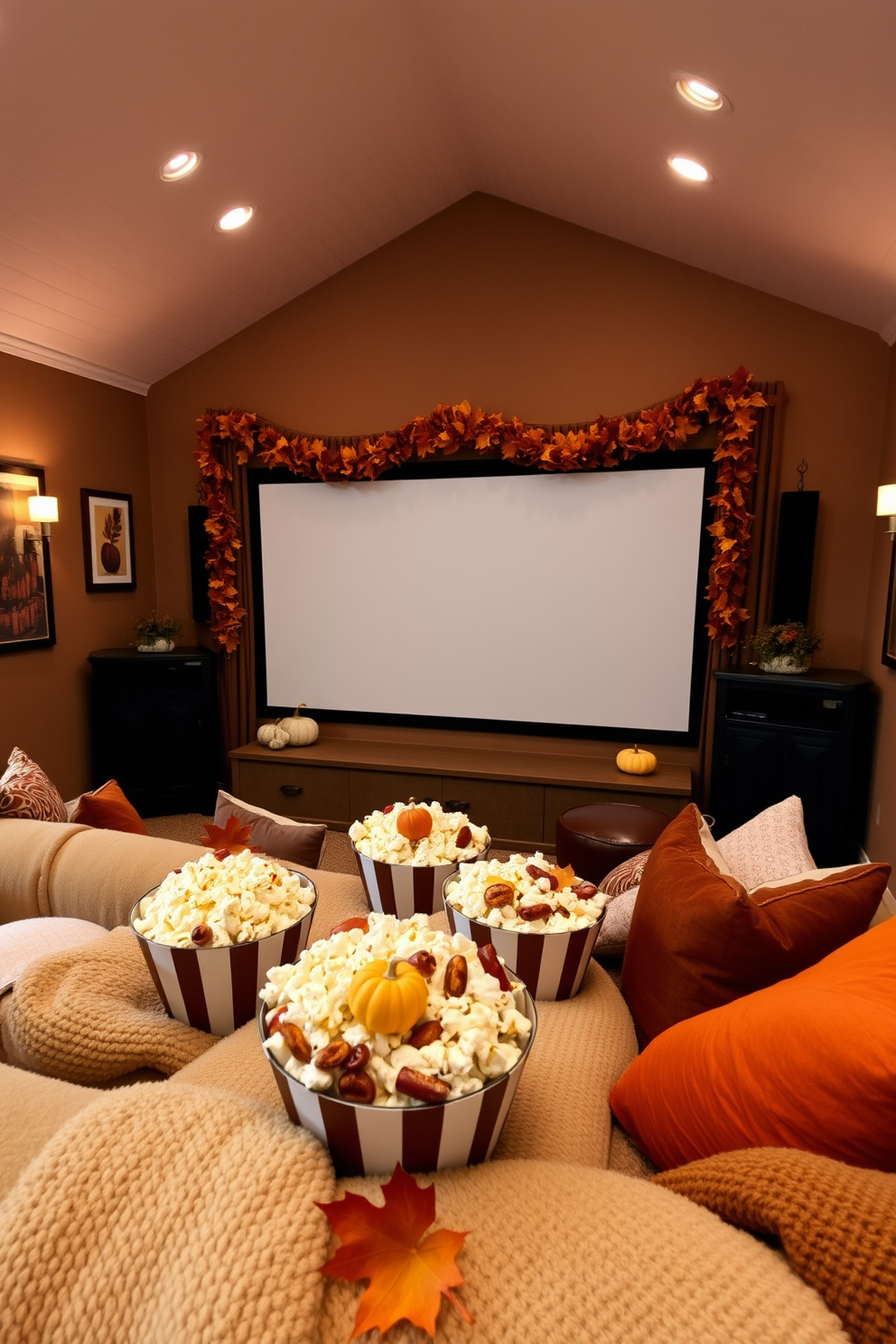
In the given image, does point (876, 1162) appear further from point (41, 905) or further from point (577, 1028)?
point (41, 905)

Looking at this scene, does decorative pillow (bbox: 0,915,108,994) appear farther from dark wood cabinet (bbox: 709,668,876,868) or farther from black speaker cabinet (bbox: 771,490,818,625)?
black speaker cabinet (bbox: 771,490,818,625)

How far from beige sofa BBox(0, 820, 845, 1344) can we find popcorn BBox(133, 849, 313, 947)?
0.65 feet

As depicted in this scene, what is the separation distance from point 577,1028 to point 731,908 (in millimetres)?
301

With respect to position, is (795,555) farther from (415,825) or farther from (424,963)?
(424,963)

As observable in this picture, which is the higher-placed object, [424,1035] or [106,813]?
[424,1035]

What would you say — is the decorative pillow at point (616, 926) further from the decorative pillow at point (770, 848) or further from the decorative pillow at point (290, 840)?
the decorative pillow at point (290, 840)

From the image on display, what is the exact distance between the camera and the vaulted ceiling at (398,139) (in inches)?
89.3

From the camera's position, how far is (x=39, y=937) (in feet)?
5.17

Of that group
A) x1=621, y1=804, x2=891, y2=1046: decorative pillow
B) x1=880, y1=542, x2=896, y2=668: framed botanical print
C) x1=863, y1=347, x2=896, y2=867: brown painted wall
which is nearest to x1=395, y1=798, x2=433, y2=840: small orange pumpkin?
x1=621, y1=804, x2=891, y2=1046: decorative pillow

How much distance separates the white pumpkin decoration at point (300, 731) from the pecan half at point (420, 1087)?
3.97 meters

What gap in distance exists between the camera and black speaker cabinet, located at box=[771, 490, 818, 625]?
380cm

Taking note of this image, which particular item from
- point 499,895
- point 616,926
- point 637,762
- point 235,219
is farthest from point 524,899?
point 235,219

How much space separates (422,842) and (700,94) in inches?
103

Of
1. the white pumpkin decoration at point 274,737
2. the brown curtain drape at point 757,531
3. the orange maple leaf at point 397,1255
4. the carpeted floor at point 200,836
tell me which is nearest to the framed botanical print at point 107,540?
the brown curtain drape at point 757,531
